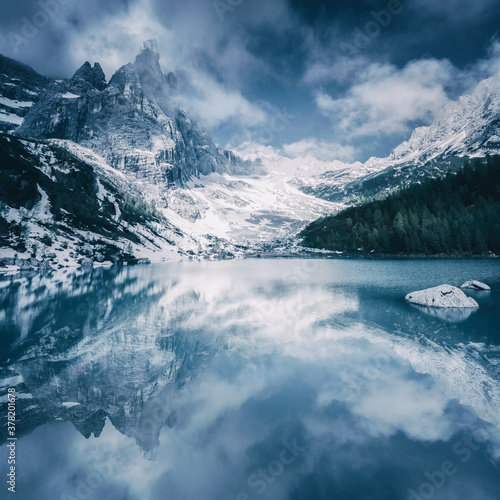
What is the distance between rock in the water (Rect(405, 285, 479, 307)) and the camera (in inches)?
1069

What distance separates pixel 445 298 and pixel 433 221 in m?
112

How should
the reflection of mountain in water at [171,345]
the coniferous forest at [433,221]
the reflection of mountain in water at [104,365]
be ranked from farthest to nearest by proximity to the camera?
the coniferous forest at [433,221] < the reflection of mountain in water at [171,345] < the reflection of mountain in water at [104,365]

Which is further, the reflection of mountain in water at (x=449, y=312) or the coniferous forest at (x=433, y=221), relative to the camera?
the coniferous forest at (x=433, y=221)

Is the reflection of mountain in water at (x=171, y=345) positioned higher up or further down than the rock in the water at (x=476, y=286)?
further down

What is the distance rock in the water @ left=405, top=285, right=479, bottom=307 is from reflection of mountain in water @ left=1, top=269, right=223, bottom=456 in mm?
23281

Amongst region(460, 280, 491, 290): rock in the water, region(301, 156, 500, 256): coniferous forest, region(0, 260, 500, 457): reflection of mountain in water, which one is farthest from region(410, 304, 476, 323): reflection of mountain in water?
region(301, 156, 500, 256): coniferous forest

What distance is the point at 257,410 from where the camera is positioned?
34.4ft

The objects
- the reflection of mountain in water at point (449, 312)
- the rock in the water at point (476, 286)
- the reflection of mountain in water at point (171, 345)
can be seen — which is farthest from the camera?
the rock in the water at point (476, 286)

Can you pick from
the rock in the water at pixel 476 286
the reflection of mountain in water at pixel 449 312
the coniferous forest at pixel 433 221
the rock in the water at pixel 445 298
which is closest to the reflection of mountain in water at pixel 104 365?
the reflection of mountain in water at pixel 449 312

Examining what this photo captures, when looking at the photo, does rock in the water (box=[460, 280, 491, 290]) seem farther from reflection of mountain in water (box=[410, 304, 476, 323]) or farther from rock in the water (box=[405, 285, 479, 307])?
reflection of mountain in water (box=[410, 304, 476, 323])

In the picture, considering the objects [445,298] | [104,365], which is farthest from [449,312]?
[104,365]

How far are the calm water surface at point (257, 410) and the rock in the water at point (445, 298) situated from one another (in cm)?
570

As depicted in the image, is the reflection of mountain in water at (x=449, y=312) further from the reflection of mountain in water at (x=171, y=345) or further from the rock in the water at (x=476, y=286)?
the rock in the water at (x=476, y=286)

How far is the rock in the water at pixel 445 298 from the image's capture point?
1069 inches
